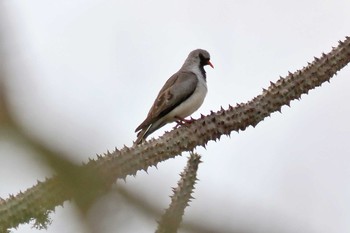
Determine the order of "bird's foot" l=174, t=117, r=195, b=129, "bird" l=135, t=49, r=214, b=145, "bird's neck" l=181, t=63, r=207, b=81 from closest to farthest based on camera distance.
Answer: "bird's foot" l=174, t=117, r=195, b=129 → "bird" l=135, t=49, r=214, b=145 → "bird's neck" l=181, t=63, r=207, b=81

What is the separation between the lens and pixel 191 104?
9.41 m

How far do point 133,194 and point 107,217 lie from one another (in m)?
0.06

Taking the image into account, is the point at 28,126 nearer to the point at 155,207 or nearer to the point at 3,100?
the point at 3,100

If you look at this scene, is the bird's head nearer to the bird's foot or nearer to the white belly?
the white belly

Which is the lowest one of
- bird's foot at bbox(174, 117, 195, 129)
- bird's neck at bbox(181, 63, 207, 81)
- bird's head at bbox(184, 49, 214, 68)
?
bird's foot at bbox(174, 117, 195, 129)

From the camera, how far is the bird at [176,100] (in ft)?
29.6

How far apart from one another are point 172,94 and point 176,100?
159mm

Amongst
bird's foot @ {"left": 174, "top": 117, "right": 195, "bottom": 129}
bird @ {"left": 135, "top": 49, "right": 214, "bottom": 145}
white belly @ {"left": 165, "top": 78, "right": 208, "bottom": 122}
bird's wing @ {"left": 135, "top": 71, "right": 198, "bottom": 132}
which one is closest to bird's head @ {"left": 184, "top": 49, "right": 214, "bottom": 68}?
bird @ {"left": 135, "top": 49, "right": 214, "bottom": 145}

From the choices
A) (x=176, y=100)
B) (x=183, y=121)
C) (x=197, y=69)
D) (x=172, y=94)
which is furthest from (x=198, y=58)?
(x=183, y=121)

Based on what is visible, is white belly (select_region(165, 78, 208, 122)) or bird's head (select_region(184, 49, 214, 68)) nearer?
white belly (select_region(165, 78, 208, 122))

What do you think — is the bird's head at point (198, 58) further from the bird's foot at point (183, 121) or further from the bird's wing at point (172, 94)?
the bird's foot at point (183, 121)

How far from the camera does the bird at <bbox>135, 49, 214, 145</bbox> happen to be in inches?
355

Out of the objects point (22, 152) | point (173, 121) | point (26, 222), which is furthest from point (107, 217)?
point (173, 121)

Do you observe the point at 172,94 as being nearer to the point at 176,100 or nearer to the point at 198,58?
the point at 176,100
